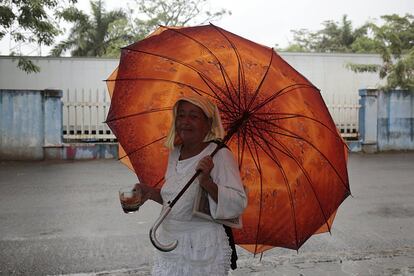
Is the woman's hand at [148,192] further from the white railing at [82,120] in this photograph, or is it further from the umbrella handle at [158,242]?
the white railing at [82,120]

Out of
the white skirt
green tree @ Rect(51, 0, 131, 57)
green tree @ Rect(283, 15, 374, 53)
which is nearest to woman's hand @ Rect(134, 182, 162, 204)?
the white skirt

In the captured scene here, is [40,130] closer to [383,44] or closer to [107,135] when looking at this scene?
[107,135]

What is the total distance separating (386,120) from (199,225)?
13.9 meters

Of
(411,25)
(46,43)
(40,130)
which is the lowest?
(40,130)

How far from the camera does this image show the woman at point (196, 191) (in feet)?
7.65

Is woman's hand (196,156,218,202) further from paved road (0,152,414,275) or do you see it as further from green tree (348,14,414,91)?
green tree (348,14,414,91)

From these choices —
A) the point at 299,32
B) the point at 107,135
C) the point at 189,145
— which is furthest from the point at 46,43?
the point at 299,32

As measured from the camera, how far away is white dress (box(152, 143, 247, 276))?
7.70 ft

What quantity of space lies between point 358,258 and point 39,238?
3.38 m

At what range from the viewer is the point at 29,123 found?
1287 centimetres

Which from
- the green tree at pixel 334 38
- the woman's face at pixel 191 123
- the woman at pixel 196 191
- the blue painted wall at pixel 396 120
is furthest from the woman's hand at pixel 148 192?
the green tree at pixel 334 38

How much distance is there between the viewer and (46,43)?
11766 mm

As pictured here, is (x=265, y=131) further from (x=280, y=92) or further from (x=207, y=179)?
(x=207, y=179)

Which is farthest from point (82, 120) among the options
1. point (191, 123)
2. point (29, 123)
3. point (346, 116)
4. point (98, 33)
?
point (98, 33)
